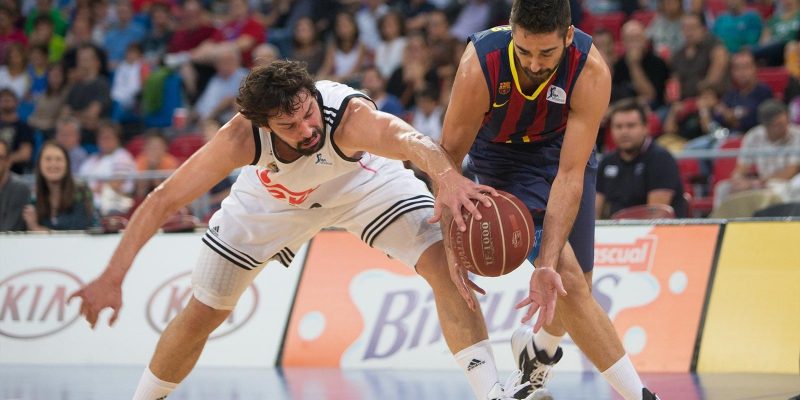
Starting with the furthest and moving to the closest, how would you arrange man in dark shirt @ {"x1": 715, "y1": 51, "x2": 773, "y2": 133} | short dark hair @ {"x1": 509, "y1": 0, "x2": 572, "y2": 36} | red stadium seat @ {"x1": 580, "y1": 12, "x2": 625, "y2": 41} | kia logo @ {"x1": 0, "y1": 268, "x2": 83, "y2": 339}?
1. red stadium seat @ {"x1": 580, "y1": 12, "x2": 625, "y2": 41}
2. man in dark shirt @ {"x1": 715, "y1": 51, "x2": 773, "y2": 133}
3. kia logo @ {"x1": 0, "y1": 268, "x2": 83, "y2": 339}
4. short dark hair @ {"x1": 509, "y1": 0, "x2": 572, "y2": 36}

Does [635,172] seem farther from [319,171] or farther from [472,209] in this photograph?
[472,209]

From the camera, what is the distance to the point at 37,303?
29.1 ft

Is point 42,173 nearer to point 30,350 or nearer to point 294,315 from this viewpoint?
point 30,350

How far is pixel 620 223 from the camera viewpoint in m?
7.73

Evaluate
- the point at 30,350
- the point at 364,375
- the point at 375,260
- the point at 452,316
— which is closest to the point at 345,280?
the point at 375,260

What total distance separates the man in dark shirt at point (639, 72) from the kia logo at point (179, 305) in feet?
16.2

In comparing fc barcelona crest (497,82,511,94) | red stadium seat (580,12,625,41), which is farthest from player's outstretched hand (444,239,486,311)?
red stadium seat (580,12,625,41)

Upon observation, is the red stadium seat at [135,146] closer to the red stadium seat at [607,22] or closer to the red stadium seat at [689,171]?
the red stadium seat at [607,22]

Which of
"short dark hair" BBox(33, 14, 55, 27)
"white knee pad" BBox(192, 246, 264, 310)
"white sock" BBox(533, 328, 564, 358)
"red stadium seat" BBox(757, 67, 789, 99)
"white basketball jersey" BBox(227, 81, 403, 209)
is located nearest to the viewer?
"white basketball jersey" BBox(227, 81, 403, 209)

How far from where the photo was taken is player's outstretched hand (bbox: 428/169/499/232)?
441cm

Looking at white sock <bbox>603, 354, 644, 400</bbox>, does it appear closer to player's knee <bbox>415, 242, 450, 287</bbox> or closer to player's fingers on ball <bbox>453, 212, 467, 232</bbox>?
player's knee <bbox>415, 242, 450, 287</bbox>

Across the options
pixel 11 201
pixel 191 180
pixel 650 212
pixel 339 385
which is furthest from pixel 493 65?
pixel 11 201

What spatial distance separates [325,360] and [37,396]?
2.10 metres

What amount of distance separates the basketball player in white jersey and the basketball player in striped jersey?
317mm
